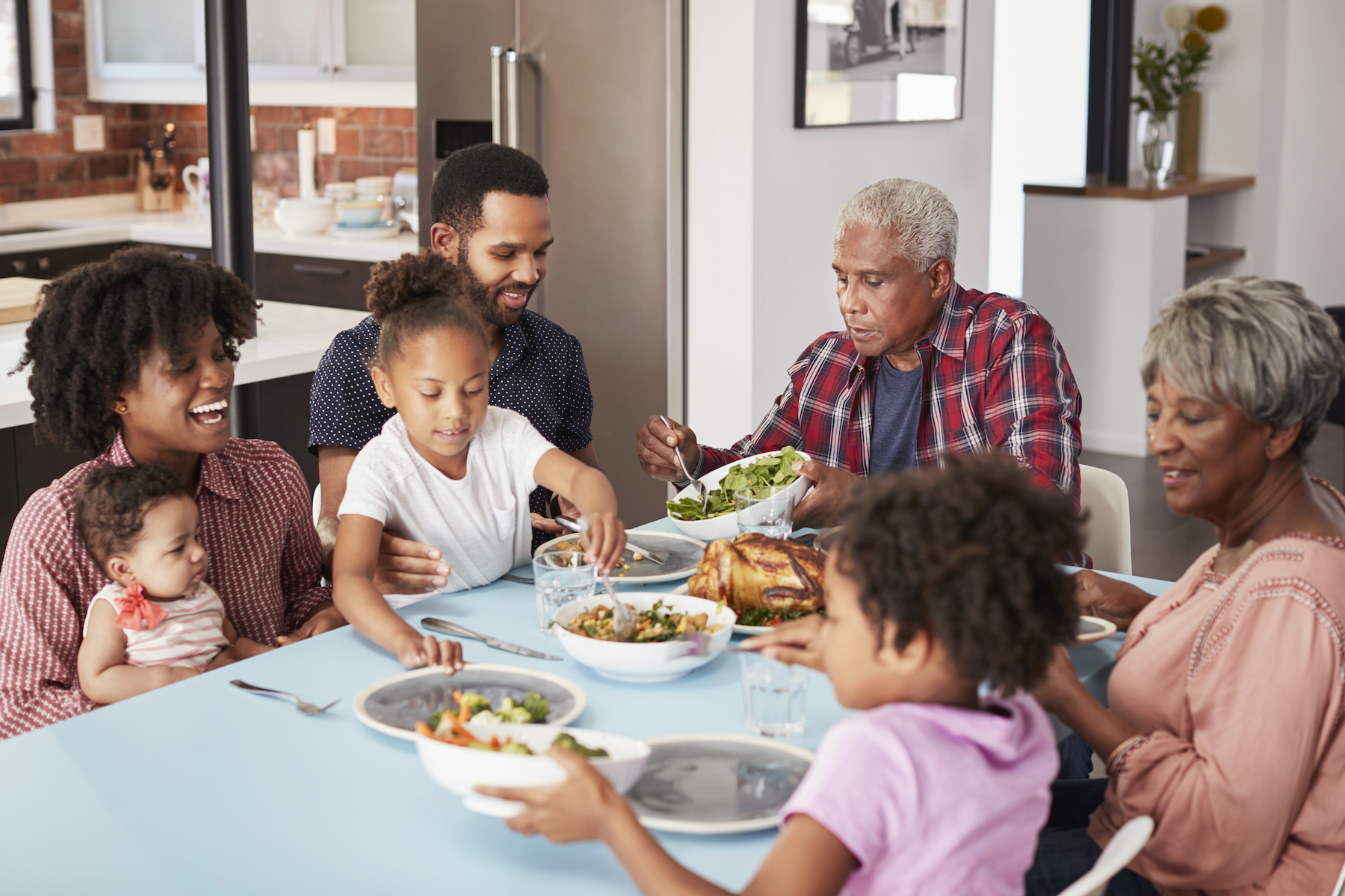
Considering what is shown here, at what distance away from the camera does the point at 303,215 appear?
480 cm

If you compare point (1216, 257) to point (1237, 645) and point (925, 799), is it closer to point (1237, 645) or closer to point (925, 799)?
point (1237, 645)

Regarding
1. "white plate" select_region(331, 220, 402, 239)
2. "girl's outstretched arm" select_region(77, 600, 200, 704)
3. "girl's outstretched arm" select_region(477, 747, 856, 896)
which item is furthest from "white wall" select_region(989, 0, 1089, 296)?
"girl's outstretched arm" select_region(477, 747, 856, 896)

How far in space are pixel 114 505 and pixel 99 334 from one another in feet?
0.76

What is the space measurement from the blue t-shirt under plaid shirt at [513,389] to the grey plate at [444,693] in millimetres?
810

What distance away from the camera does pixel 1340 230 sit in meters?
6.53

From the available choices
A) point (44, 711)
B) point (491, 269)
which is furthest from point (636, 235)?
point (44, 711)

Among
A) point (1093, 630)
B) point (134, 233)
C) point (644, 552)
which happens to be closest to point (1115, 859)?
point (1093, 630)

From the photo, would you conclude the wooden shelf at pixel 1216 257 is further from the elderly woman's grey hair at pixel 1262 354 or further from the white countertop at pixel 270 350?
the elderly woman's grey hair at pixel 1262 354

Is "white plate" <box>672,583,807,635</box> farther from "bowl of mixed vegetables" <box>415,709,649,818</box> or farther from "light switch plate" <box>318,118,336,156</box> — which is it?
"light switch plate" <box>318,118,336,156</box>

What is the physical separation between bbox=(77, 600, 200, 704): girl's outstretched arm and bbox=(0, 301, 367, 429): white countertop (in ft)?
2.89

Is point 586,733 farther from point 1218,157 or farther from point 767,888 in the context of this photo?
point 1218,157

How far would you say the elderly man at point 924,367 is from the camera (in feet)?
7.00

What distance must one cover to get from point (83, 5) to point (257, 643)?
15.7ft

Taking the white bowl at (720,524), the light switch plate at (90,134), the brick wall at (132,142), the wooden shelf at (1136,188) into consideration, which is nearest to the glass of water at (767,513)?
the white bowl at (720,524)
